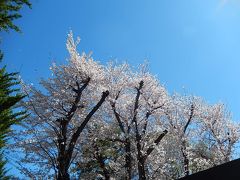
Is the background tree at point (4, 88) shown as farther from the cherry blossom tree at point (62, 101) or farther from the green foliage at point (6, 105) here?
the cherry blossom tree at point (62, 101)

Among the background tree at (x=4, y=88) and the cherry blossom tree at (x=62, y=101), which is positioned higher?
the cherry blossom tree at (x=62, y=101)

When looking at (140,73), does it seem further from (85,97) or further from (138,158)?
(138,158)

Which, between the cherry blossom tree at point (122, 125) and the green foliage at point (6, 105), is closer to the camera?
the green foliage at point (6, 105)

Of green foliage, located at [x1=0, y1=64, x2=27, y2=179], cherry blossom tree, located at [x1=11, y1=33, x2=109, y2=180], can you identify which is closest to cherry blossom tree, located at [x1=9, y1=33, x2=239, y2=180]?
cherry blossom tree, located at [x1=11, y1=33, x2=109, y2=180]

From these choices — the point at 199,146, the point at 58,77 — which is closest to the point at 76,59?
the point at 58,77

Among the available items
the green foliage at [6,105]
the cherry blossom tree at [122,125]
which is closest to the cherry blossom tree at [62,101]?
the cherry blossom tree at [122,125]

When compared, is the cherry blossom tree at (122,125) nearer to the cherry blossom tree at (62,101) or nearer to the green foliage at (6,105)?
the cherry blossom tree at (62,101)

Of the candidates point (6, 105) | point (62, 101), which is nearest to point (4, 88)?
point (6, 105)

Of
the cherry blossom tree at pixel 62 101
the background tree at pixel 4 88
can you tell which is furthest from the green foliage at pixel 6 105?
the cherry blossom tree at pixel 62 101

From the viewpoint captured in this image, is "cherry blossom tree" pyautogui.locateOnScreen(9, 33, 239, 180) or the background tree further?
"cherry blossom tree" pyautogui.locateOnScreen(9, 33, 239, 180)

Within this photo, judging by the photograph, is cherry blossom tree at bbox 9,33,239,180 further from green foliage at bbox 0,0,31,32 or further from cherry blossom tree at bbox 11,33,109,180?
green foliage at bbox 0,0,31,32

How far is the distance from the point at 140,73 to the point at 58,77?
546 centimetres

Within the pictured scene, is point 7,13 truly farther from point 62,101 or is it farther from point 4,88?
point 62,101

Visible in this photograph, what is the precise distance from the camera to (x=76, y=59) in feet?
65.3
